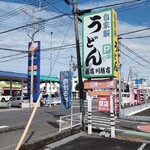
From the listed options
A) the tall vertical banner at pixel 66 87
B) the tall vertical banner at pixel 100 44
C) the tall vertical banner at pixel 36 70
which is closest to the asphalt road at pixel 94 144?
the tall vertical banner at pixel 66 87

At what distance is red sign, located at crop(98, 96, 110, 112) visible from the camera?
13034 millimetres

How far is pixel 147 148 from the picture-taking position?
10.6 m

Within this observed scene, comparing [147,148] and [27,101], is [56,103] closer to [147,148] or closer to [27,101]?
[27,101]

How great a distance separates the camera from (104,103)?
13.2m

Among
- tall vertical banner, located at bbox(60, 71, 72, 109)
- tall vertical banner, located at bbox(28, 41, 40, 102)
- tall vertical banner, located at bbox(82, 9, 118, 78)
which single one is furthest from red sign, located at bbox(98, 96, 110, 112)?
tall vertical banner, located at bbox(28, 41, 40, 102)

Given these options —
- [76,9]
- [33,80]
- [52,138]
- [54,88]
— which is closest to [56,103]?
[33,80]

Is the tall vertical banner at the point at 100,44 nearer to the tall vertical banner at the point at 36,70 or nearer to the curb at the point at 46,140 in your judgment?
the curb at the point at 46,140

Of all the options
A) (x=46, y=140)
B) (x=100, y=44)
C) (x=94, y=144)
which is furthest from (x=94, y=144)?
(x=100, y=44)

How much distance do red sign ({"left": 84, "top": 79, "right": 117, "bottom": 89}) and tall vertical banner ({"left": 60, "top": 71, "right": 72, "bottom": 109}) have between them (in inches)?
34.7

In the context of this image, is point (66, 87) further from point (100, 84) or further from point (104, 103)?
point (104, 103)

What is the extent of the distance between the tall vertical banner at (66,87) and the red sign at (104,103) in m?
1.66

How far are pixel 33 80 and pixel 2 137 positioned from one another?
28014mm

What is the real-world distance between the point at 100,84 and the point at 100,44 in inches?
73.4

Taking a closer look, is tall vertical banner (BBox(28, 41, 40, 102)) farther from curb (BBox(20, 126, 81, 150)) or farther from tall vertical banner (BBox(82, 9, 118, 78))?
tall vertical banner (BBox(82, 9, 118, 78))
